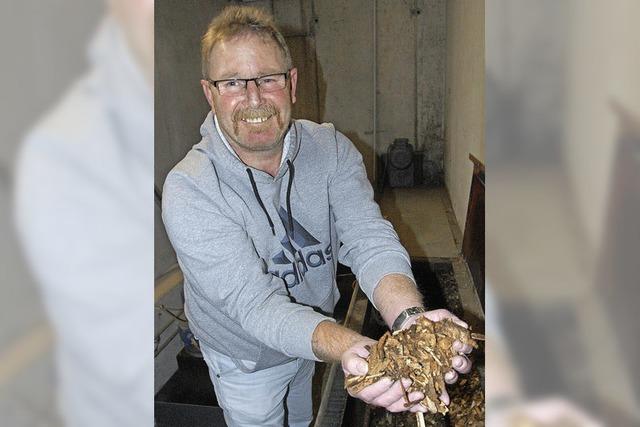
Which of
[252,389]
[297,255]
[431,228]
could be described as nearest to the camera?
[297,255]

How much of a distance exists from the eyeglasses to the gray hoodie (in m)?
0.07

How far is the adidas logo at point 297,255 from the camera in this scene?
2.70 feet

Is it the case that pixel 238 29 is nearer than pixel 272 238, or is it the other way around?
pixel 238 29

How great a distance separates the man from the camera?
62 centimetres

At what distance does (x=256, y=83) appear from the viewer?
2.32ft

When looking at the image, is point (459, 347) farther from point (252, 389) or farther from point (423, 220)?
point (423, 220)

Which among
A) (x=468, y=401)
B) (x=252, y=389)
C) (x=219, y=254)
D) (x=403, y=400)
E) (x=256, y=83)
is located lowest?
(x=468, y=401)
